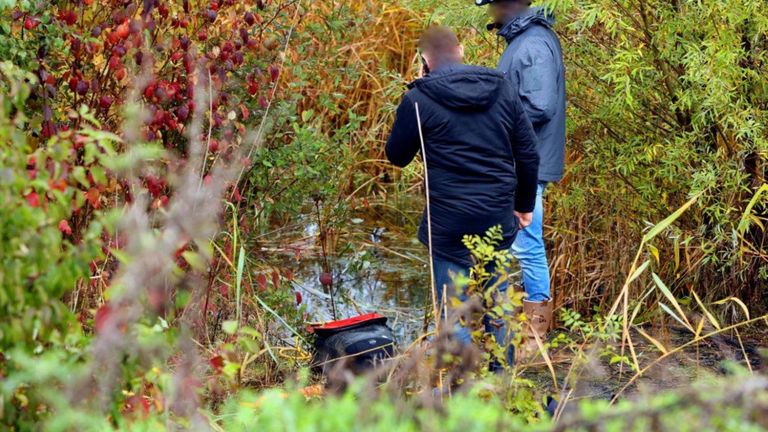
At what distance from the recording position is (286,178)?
18.6 feet

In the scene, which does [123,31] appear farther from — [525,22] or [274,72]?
[525,22]

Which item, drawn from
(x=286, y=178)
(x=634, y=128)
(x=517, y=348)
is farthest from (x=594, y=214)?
(x=517, y=348)

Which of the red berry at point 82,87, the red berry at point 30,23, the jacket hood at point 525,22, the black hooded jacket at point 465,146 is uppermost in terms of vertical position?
the red berry at point 30,23

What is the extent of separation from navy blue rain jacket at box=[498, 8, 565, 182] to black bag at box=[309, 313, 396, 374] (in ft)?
3.42

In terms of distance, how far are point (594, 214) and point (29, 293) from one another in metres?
4.14

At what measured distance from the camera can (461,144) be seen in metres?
4.28

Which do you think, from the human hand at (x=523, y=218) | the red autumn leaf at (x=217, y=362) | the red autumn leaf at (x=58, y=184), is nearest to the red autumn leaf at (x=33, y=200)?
the red autumn leaf at (x=58, y=184)

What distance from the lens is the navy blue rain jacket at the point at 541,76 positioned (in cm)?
489

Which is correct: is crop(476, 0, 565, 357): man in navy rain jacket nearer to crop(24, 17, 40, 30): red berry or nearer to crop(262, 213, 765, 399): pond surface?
crop(262, 213, 765, 399): pond surface

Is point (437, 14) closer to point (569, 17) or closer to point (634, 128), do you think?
point (569, 17)

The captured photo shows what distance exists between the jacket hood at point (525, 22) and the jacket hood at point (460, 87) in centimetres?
84

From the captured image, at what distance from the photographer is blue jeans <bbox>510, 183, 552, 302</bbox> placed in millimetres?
5109

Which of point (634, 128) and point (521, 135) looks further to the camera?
point (634, 128)

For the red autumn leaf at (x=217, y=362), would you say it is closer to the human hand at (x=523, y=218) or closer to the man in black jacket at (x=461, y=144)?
the man in black jacket at (x=461, y=144)
